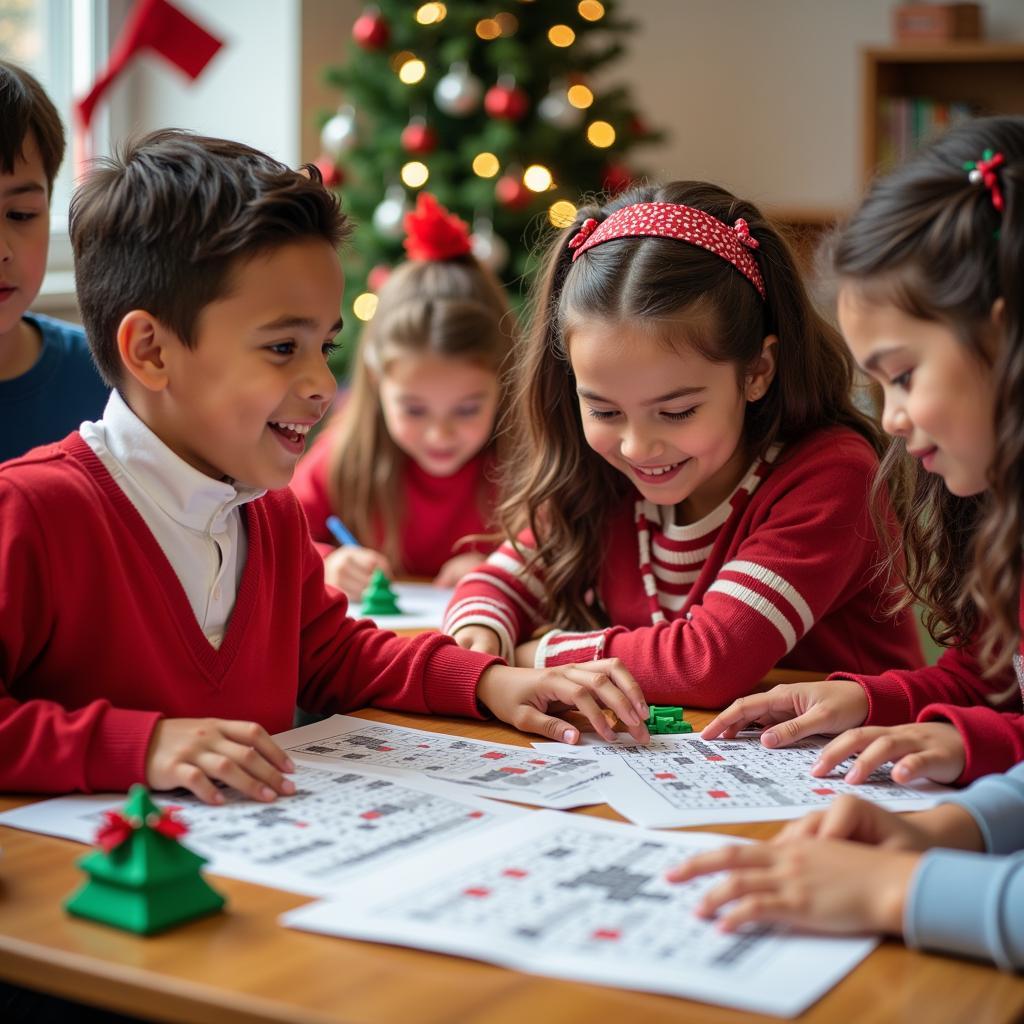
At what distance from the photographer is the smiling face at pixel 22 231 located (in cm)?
165

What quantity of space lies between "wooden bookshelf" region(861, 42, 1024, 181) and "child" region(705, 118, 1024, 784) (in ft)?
9.73

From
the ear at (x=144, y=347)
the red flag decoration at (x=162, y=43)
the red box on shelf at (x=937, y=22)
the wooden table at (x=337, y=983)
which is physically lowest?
the wooden table at (x=337, y=983)

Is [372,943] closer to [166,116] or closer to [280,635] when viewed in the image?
[280,635]

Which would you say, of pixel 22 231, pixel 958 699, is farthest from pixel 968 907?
pixel 22 231

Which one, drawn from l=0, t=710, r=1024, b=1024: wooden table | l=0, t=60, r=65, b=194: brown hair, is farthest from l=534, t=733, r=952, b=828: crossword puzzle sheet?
l=0, t=60, r=65, b=194: brown hair

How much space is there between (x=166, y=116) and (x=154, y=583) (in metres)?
2.76

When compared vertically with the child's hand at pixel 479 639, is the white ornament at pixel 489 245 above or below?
above

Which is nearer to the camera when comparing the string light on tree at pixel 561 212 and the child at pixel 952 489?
the child at pixel 952 489

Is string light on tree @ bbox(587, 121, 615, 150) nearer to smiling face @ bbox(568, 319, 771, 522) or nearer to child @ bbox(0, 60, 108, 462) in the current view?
child @ bbox(0, 60, 108, 462)

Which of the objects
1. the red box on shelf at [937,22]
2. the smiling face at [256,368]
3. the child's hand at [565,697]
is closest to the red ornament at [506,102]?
the red box on shelf at [937,22]

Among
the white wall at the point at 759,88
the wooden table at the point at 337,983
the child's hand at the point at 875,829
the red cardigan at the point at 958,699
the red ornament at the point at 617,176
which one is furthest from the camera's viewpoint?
the white wall at the point at 759,88

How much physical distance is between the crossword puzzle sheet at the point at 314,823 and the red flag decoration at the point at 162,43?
7.34 ft

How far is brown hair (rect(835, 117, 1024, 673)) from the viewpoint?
0.96 metres

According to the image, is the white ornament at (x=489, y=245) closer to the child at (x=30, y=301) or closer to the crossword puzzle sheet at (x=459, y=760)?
the child at (x=30, y=301)
